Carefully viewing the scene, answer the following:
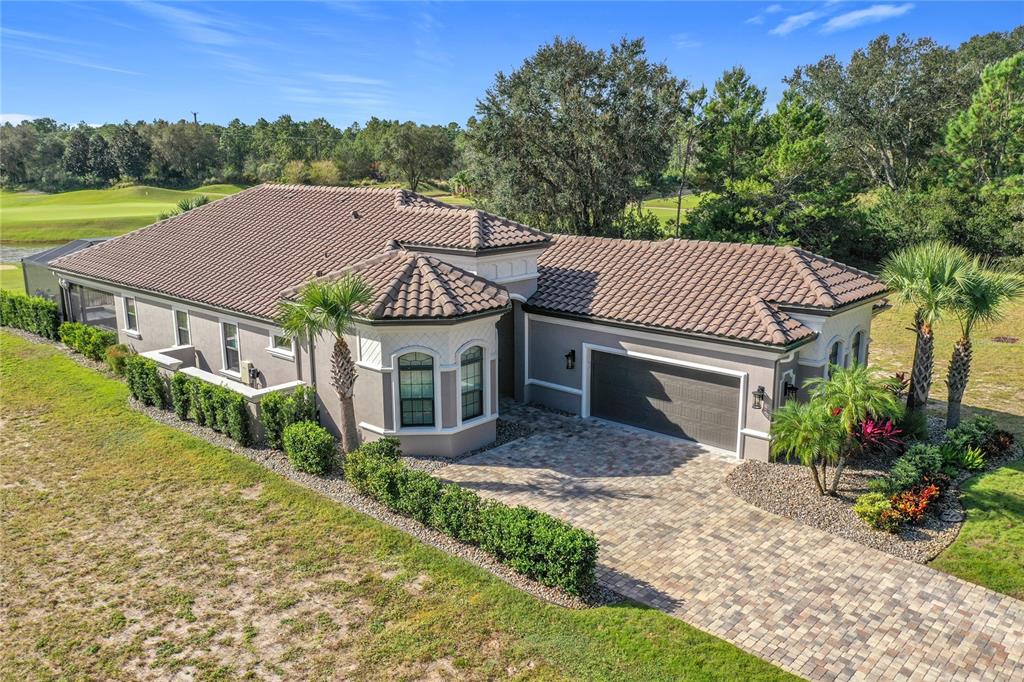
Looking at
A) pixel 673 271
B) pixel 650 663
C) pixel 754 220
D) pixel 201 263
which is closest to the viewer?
pixel 650 663

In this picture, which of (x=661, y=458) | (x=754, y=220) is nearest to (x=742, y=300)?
(x=661, y=458)

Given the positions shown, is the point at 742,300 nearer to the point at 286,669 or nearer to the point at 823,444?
the point at 823,444

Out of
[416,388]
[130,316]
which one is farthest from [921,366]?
[130,316]

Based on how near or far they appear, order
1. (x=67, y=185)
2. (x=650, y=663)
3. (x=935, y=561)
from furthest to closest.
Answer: (x=67, y=185)
(x=935, y=561)
(x=650, y=663)

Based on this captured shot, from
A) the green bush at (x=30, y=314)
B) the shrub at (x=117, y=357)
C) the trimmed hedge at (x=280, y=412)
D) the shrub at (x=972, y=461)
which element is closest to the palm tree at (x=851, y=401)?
the shrub at (x=972, y=461)

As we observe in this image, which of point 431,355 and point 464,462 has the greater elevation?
point 431,355

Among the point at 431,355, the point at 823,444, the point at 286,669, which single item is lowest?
the point at 286,669
